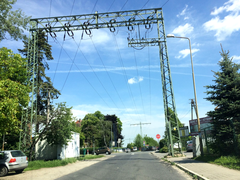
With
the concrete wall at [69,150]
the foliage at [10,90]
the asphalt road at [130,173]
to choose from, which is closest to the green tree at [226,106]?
the asphalt road at [130,173]

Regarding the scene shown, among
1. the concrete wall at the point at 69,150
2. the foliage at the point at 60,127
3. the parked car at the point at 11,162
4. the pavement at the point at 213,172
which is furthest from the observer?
the concrete wall at the point at 69,150

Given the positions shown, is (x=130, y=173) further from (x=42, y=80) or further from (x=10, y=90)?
(x=42, y=80)

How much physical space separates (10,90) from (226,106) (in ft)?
42.2

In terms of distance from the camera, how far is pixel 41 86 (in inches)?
1229

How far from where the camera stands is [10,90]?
1030 centimetres

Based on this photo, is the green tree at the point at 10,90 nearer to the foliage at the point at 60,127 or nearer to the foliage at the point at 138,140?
the foliage at the point at 60,127

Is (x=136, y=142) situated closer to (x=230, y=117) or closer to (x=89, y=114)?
(x=89, y=114)

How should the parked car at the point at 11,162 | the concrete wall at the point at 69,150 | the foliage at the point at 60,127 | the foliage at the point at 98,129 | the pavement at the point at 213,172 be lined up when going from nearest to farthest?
the pavement at the point at 213,172 → the parked car at the point at 11,162 → the foliage at the point at 60,127 → the concrete wall at the point at 69,150 → the foliage at the point at 98,129

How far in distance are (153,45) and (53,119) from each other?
13.9m

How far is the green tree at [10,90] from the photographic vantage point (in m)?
9.76

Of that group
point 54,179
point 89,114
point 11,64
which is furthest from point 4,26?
point 89,114

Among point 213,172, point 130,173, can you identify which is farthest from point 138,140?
point 213,172

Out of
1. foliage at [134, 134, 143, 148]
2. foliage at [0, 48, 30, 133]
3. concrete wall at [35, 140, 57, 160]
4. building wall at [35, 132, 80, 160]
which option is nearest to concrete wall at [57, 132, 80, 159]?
building wall at [35, 132, 80, 160]

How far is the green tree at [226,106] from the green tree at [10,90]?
474 inches
